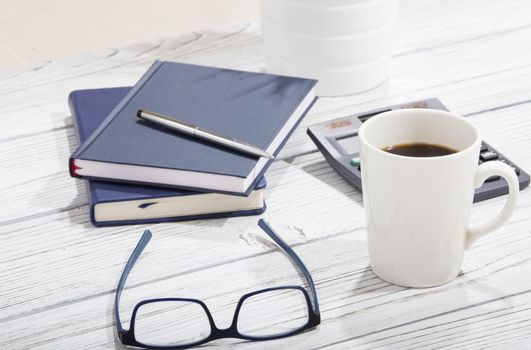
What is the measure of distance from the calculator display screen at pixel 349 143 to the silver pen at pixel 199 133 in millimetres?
99

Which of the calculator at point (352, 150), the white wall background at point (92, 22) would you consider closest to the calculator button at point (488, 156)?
the calculator at point (352, 150)

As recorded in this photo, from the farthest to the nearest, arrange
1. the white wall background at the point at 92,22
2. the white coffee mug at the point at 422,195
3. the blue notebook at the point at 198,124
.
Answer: the white wall background at the point at 92,22, the blue notebook at the point at 198,124, the white coffee mug at the point at 422,195

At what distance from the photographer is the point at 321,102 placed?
1101mm

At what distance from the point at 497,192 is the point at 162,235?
335 mm

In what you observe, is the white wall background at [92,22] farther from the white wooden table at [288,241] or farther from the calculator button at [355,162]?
the calculator button at [355,162]

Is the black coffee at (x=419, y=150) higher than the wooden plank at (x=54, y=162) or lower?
higher

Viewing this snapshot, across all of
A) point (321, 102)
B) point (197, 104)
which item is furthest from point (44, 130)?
point (321, 102)

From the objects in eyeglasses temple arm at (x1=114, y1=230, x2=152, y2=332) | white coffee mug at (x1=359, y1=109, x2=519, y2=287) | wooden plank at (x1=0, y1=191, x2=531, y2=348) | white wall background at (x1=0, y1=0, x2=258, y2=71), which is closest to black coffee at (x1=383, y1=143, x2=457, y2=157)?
white coffee mug at (x1=359, y1=109, x2=519, y2=287)

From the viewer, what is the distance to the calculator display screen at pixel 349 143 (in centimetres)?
94

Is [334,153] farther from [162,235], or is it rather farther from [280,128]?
[162,235]

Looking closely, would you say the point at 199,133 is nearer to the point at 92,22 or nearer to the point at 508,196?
the point at 508,196

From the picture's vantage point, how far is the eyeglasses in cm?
72

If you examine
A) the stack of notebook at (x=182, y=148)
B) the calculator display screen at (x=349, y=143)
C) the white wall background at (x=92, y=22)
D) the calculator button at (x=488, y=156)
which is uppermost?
the stack of notebook at (x=182, y=148)

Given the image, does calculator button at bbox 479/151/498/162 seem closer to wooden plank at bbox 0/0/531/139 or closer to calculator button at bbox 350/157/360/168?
calculator button at bbox 350/157/360/168
